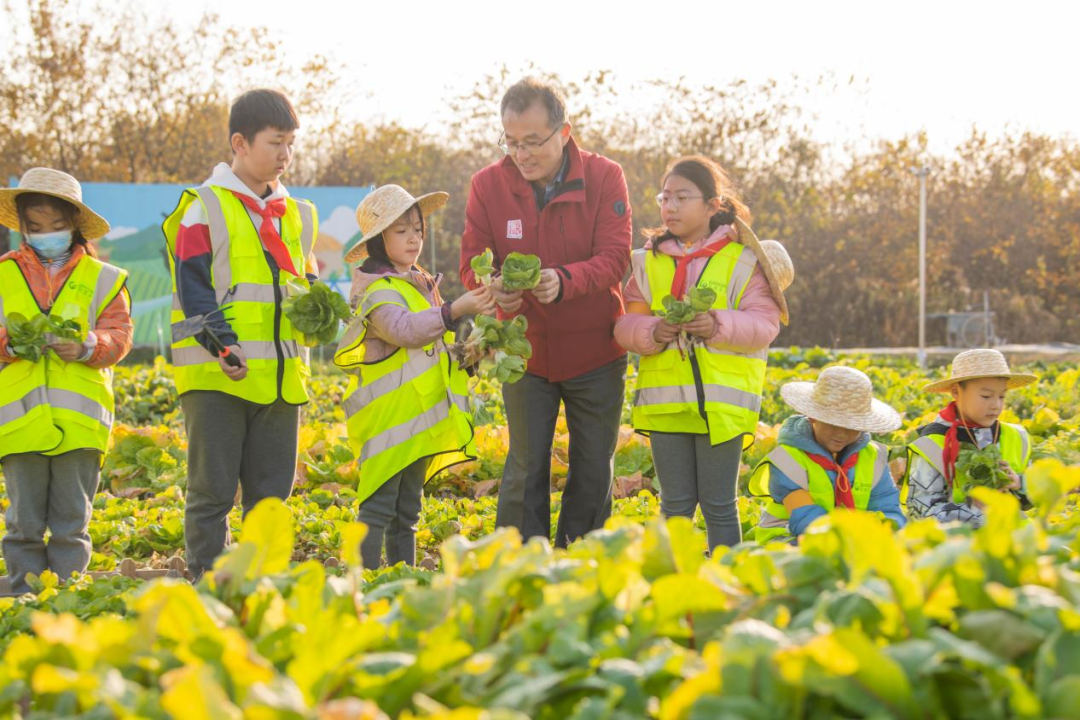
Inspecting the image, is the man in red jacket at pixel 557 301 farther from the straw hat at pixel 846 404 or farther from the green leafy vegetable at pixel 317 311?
the straw hat at pixel 846 404

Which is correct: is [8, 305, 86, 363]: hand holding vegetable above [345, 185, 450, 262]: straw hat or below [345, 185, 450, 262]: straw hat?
below

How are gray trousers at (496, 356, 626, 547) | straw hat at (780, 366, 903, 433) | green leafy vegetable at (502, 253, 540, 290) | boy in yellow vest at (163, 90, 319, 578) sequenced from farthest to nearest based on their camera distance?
1. gray trousers at (496, 356, 626, 547)
2. boy in yellow vest at (163, 90, 319, 578)
3. green leafy vegetable at (502, 253, 540, 290)
4. straw hat at (780, 366, 903, 433)

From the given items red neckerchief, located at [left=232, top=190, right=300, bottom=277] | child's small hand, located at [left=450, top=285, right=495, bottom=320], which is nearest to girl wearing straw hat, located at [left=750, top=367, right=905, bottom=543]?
child's small hand, located at [left=450, top=285, right=495, bottom=320]

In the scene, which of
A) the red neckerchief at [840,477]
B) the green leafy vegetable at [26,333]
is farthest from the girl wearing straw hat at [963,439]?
the green leafy vegetable at [26,333]

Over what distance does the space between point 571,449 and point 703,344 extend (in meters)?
0.78

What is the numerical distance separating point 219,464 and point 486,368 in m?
1.05

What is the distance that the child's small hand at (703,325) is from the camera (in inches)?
160

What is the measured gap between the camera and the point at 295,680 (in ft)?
4.60

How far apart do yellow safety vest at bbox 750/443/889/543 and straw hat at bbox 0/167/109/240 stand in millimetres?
2788

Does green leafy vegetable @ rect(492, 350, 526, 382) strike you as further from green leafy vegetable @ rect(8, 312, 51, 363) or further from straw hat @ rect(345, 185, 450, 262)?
green leafy vegetable @ rect(8, 312, 51, 363)

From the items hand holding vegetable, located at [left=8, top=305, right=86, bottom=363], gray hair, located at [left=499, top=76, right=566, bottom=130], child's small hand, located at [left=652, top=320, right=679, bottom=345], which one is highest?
gray hair, located at [left=499, top=76, right=566, bottom=130]

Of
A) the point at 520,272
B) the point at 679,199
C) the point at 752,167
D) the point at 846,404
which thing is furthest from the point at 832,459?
the point at 752,167

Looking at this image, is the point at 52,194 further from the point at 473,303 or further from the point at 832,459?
the point at 832,459

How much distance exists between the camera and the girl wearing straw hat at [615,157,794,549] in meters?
4.13
